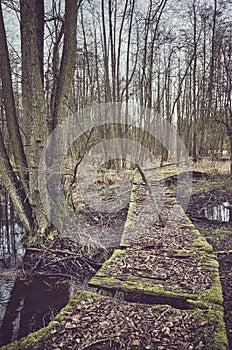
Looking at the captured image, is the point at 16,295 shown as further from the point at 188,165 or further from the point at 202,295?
the point at 188,165

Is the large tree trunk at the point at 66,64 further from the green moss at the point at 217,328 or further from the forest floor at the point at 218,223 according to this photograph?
the green moss at the point at 217,328

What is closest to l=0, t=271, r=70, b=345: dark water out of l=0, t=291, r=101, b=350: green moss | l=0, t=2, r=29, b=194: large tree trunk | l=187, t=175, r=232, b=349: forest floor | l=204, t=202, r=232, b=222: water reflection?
l=0, t=291, r=101, b=350: green moss

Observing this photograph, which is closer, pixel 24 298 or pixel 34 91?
pixel 24 298

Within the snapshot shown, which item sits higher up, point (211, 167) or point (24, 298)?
point (211, 167)

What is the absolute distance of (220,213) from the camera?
7.25 meters

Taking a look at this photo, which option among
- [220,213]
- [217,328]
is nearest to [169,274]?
[217,328]

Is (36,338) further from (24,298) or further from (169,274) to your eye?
(169,274)

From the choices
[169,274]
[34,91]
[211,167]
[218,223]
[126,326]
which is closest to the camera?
[126,326]

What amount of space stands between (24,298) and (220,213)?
17.5 ft

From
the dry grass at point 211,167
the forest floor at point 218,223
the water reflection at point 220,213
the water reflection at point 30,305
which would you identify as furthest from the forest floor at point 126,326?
the dry grass at point 211,167

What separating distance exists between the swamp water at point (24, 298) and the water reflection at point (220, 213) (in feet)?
13.6

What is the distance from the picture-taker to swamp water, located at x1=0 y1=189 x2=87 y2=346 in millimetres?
3049

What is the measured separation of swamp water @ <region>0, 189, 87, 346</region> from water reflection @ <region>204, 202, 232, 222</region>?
4132mm

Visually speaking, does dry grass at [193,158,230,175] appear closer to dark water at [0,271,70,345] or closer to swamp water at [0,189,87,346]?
swamp water at [0,189,87,346]
